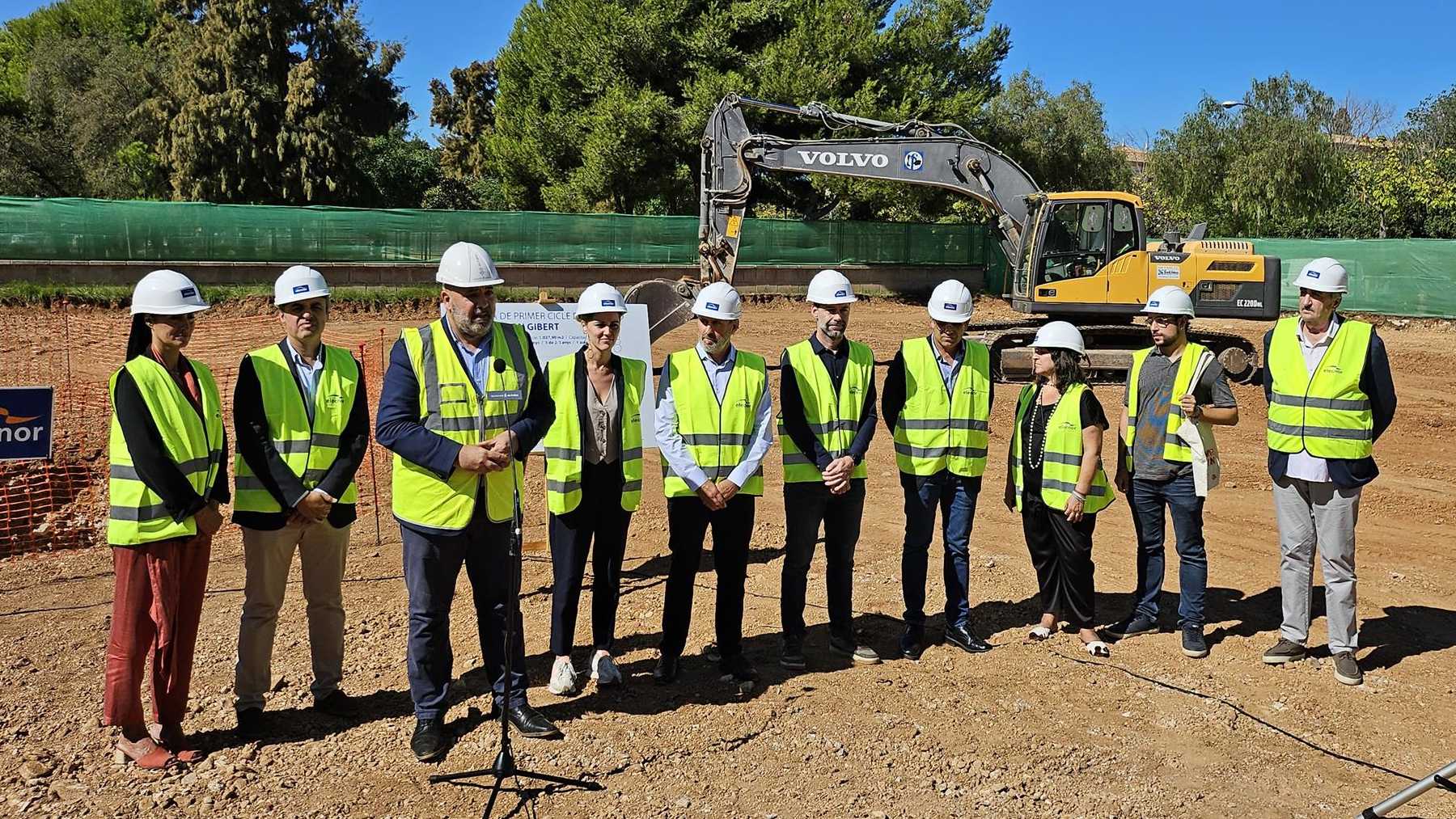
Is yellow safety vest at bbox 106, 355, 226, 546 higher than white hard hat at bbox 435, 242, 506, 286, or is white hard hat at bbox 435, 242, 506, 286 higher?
white hard hat at bbox 435, 242, 506, 286

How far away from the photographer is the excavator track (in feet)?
52.4

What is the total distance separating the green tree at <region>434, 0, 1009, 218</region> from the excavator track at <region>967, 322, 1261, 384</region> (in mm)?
13225

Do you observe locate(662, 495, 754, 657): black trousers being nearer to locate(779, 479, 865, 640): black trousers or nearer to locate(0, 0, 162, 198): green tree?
locate(779, 479, 865, 640): black trousers

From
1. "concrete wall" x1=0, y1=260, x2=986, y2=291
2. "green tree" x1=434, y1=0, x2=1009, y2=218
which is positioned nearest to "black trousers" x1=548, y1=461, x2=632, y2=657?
"concrete wall" x1=0, y1=260, x2=986, y2=291

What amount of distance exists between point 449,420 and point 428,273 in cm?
2161

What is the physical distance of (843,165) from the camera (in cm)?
1819

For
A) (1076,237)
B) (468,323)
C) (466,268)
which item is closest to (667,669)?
(468,323)

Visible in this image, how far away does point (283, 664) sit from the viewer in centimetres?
564

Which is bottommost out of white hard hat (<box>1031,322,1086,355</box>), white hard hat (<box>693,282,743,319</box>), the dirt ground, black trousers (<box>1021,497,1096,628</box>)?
the dirt ground

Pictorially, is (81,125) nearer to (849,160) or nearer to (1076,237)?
(849,160)

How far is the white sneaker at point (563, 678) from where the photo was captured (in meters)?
5.23

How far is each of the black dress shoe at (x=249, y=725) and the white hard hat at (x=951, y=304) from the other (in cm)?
389

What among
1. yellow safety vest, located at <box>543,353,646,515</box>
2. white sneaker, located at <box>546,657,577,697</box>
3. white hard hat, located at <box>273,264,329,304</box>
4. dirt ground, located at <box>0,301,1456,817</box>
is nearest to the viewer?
dirt ground, located at <box>0,301,1456,817</box>

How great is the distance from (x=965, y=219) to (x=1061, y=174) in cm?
452
